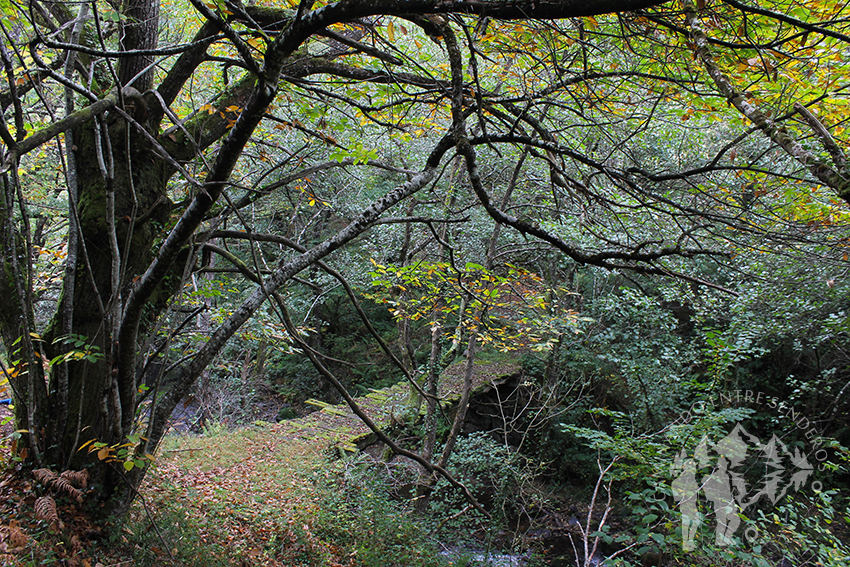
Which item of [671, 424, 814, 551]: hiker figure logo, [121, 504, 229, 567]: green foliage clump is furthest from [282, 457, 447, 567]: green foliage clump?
[671, 424, 814, 551]: hiker figure logo

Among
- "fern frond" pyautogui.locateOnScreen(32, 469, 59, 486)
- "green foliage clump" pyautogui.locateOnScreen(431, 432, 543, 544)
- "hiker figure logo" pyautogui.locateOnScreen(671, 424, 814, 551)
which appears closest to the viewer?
"fern frond" pyautogui.locateOnScreen(32, 469, 59, 486)

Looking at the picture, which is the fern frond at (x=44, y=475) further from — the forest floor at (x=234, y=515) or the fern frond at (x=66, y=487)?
Result: the forest floor at (x=234, y=515)

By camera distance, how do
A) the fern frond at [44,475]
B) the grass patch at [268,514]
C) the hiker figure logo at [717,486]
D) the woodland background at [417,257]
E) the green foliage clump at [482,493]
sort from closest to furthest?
the woodland background at [417,257] < the fern frond at [44,475] < the grass patch at [268,514] < the hiker figure logo at [717,486] < the green foliage clump at [482,493]

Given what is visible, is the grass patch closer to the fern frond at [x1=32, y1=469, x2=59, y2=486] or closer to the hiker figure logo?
the fern frond at [x1=32, y1=469, x2=59, y2=486]

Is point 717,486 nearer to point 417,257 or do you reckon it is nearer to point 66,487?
point 66,487

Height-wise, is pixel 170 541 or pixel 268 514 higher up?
pixel 170 541

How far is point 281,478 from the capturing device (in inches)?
236

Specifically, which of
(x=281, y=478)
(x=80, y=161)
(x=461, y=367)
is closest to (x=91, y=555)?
(x=80, y=161)

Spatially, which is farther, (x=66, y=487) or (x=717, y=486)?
(x=717, y=486)

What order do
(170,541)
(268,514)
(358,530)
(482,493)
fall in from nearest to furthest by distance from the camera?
(170,541), (268,514), (358,530), (482,493)

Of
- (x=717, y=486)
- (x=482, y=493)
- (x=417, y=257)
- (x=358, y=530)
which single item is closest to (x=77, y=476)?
(x=358, y=530)

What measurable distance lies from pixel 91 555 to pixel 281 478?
3432mm

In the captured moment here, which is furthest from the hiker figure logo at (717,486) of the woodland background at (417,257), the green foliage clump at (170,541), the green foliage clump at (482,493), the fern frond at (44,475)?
the fern frond at (44,475)

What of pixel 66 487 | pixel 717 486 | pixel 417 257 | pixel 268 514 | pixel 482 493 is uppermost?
pixel 417 257
